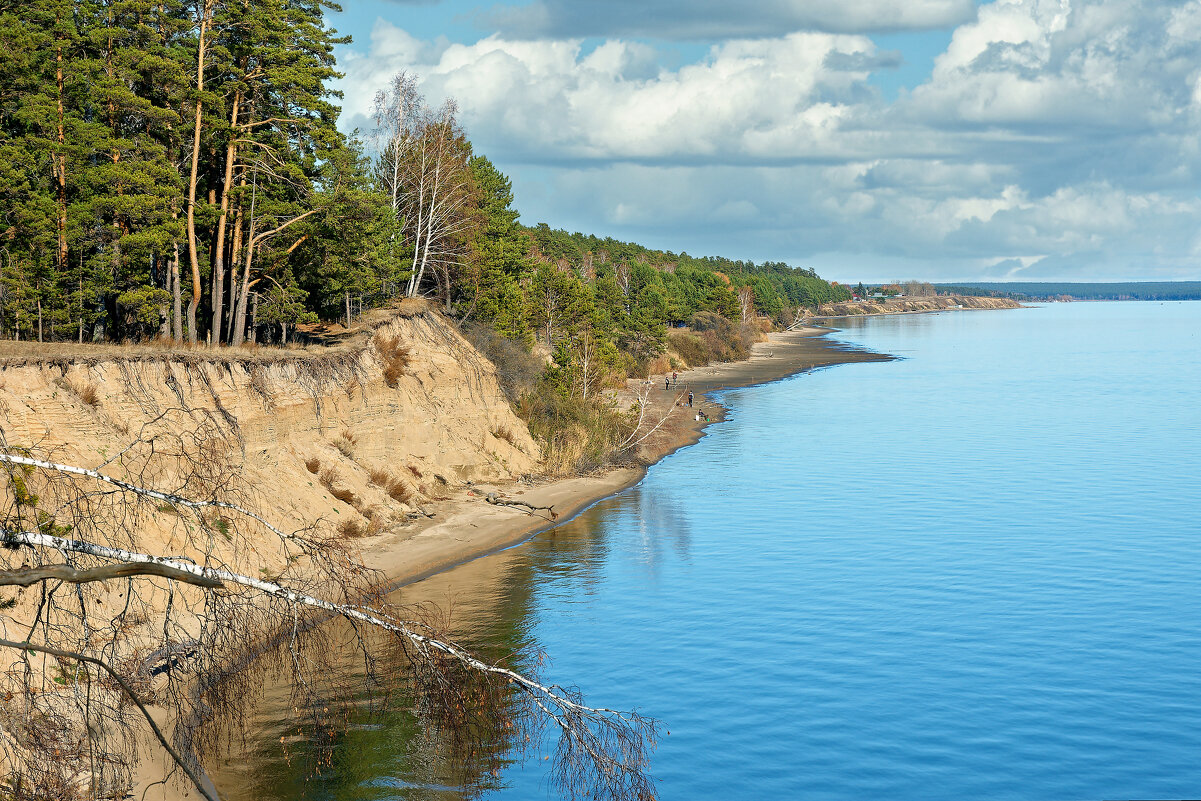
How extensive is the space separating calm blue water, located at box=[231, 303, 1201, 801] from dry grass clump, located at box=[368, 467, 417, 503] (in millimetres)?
7194

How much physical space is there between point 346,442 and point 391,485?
3045 mm

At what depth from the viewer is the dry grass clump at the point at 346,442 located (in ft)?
150

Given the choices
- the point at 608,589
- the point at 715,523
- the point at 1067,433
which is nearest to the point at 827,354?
the point at 1067,433

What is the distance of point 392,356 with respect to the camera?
52.2m

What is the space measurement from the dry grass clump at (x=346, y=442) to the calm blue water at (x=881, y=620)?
9.52 metres

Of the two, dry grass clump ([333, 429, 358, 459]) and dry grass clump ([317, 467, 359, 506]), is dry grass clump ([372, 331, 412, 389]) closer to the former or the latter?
dry grass clump ([333, 429, 358, 459])

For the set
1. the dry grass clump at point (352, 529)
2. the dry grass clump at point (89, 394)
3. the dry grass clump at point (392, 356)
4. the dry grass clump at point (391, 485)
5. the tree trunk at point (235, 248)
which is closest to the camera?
the dry grass clump at point (89, 394)

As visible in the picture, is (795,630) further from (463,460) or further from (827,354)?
(827,354)

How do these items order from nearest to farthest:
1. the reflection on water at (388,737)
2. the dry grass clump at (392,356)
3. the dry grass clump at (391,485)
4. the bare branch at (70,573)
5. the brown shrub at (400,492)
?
1. the bare branch at (70,573)
2. the reflection on water at (388,737)
3. the dry grass clump at (391,485)
4. the brown shrub at (400,492)
5. the dry grass clump at (392,356)

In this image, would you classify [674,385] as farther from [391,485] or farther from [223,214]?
[223,214]

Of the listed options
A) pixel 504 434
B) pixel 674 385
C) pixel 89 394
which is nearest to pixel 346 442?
pixel 504 434

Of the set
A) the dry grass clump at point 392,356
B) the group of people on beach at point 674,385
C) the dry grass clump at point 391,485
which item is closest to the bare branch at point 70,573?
the dry grass clump at point 391,485

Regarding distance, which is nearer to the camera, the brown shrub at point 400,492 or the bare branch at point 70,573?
the bare branch at point 70,573

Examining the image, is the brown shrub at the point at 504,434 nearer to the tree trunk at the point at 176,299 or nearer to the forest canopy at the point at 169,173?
the forest canopy at the point at 169,173
